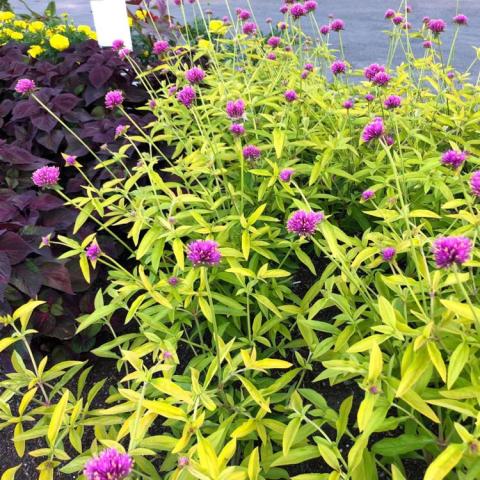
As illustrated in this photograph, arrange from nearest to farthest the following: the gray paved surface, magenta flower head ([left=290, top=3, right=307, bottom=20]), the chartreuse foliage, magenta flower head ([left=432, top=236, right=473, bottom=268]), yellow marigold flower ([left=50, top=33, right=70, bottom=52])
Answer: magenta flower head ([left=432, top=236, right=473, bottom=268])
the chartreuse foliage
magenta flower head ([left=290, top=3, right=307, bottom=20])
yellow marigold flower ([left=50, top=33, right=70, bottom=52])
the gray paved surface

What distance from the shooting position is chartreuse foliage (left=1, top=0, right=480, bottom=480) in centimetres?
110

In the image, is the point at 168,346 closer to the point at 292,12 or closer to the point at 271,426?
the point at 271,426

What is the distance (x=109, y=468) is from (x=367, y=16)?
32.1ft

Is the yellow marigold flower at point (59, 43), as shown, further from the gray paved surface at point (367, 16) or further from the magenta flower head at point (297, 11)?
the gray paved surface at point (367, 16)

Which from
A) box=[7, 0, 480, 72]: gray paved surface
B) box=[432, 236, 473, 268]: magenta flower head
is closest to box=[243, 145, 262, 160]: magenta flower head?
box=[432, 236, 473, 268]: magenta flower head

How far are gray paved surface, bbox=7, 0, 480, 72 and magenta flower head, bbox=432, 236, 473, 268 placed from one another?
19.3ft

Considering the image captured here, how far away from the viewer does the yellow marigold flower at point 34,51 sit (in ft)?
10.5

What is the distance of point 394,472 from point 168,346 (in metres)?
0.62

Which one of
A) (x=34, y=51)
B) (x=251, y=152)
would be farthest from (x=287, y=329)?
(x=34, y=51)

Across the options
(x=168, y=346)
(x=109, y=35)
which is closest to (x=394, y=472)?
(x=168, y=346)

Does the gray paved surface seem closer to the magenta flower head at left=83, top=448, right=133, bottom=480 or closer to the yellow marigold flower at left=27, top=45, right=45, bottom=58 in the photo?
the yellow marigold flower at left=27, top=45, right=45, bottom=58

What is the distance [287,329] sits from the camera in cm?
171

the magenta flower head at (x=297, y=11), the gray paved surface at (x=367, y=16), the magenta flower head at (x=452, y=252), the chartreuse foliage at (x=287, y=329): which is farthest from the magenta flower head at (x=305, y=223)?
the gray paved surface at (x=367, y=16)

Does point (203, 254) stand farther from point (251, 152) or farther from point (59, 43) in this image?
point (59, 43)
